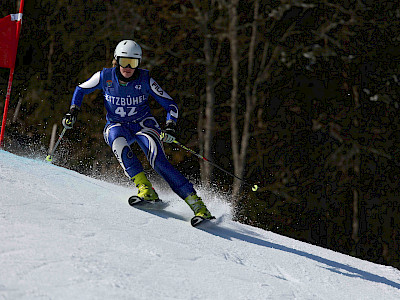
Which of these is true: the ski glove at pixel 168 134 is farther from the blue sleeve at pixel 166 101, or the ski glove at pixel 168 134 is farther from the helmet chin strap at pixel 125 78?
the helmet chin strap at pixel 125 78

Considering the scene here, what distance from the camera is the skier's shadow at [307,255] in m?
4.71

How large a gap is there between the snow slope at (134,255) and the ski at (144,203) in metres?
0.09

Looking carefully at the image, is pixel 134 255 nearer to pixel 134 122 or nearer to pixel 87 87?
pixel 134 122

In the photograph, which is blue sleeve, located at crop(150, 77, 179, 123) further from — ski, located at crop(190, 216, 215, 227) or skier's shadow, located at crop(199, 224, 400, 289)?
skier's shadow, located at crop(199, 224, 400, 289)

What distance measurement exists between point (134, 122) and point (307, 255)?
1919 mm

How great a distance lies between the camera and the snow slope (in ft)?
9.43

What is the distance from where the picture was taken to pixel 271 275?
392 centimetres

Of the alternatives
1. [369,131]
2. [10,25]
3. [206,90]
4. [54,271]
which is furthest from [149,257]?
[369,131]

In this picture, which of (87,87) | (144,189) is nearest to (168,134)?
(144,189)

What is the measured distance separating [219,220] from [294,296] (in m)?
1.80

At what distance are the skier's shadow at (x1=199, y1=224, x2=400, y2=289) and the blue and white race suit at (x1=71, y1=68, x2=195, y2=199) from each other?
1.41 feet

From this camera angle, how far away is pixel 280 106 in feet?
45.2

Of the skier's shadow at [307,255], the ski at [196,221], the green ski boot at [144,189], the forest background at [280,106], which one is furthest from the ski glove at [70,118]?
the forest background at [280,106]

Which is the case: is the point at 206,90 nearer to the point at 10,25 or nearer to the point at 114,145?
the point at 10,25
